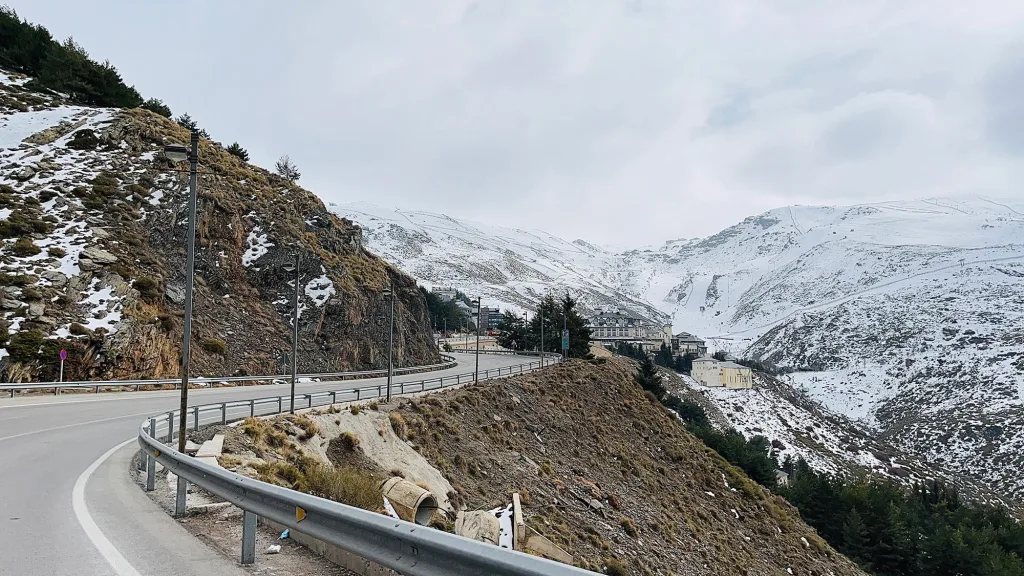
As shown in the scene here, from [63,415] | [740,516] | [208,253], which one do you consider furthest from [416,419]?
[208,253]

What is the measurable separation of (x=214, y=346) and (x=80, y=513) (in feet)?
103

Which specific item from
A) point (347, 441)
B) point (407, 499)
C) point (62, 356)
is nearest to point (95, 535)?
point (407, 499)

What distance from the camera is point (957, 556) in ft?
150

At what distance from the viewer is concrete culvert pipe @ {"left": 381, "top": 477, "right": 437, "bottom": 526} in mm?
10055

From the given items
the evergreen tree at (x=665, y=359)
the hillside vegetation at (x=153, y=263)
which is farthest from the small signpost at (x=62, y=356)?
the evergreen tree at (x=665, y=359)

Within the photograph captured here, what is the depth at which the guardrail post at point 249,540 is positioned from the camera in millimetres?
5844

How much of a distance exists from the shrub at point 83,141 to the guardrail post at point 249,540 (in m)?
54.4

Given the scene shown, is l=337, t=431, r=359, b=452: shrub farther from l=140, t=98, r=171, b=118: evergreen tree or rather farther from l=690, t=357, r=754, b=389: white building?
l=690, t=357, r=754, b=389: white building

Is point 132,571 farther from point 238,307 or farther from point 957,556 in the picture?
point 957,556

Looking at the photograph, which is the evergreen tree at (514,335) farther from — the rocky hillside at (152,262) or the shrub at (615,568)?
the shrub at (615,568)

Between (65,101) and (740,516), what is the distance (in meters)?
74.1

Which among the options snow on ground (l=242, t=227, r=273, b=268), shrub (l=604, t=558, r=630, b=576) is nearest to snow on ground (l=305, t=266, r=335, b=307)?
snow on ground (l=242, t=227, r=273, b=268)

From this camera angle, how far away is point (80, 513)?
8.28 m

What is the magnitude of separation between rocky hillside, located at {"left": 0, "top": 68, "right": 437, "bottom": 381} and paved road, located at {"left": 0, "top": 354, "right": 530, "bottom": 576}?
1363 centimetres
